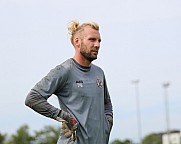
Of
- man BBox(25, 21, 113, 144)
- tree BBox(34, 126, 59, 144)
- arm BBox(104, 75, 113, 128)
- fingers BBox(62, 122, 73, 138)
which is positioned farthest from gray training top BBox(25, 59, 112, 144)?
tree BBox(34, 126, 59, 144)

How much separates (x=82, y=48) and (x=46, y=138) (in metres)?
63.0

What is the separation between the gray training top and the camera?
5742 millimetres

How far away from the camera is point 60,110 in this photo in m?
5.78

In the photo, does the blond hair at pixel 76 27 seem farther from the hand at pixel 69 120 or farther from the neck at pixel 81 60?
the hand at pixel 69 120

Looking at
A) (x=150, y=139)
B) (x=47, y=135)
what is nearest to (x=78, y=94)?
(x=47, y=135)

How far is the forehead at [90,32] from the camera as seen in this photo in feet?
19.5

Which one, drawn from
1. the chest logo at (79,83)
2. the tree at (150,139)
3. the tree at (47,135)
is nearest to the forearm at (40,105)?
the chest logo at (79,83)

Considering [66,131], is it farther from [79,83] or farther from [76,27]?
[76,27]

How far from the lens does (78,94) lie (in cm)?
588

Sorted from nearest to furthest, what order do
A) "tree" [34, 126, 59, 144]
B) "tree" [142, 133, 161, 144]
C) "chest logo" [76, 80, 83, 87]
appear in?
"chest logo" [76, 80, 83, 87], "tree" [34, 126, 59, 144], "tree" [142, 133, 161, 144]

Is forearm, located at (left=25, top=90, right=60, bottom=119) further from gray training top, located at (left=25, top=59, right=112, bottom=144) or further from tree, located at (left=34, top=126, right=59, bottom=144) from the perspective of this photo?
tree, located at (left=34, top=126, right=59, bottom=144)

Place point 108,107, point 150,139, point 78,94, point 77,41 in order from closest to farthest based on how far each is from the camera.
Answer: point 78,94 → point 77,41 → point 108,107 → point 150,139

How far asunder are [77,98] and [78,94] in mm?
38

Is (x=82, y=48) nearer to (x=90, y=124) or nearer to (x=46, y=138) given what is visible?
(x=90, y=124)
